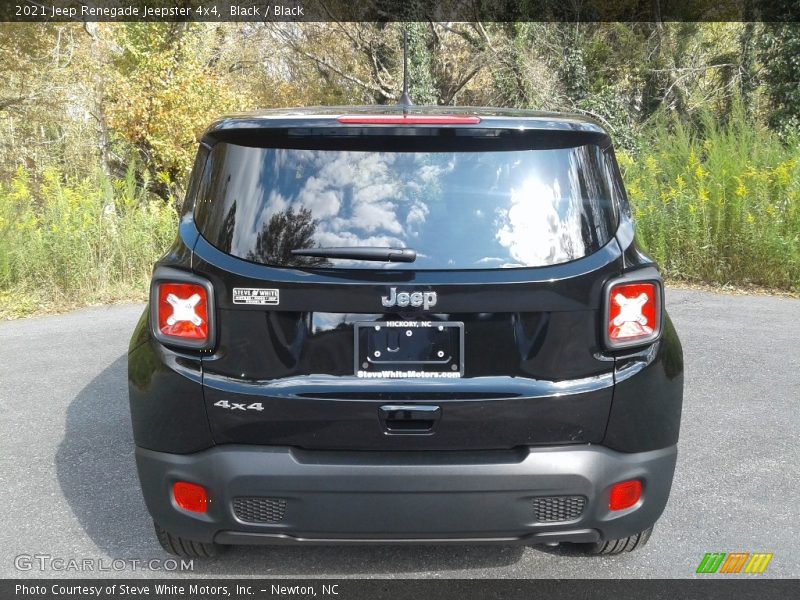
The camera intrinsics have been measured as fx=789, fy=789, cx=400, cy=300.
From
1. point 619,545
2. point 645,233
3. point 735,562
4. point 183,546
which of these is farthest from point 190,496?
point 645,233

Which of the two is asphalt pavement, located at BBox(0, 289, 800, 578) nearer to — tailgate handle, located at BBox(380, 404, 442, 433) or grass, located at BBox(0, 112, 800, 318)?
tailgate handle, located at BBox(380, 404, 442, 433)

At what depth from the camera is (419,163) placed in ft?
8.84

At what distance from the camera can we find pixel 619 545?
329 centimetres

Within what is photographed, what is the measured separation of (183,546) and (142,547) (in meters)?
0.38

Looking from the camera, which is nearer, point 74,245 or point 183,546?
point 183,546

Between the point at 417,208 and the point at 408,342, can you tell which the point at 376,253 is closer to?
the point at 417,208

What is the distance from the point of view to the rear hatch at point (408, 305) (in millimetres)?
2627

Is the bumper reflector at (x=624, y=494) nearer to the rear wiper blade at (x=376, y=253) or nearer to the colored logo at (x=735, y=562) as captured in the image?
the colored logo at (x=735, y=562)

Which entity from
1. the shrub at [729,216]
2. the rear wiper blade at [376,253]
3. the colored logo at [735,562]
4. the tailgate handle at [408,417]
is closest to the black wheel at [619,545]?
the colored logo at [735,562]

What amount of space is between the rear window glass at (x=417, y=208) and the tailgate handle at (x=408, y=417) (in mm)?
471

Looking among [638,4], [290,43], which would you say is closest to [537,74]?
[638,4]

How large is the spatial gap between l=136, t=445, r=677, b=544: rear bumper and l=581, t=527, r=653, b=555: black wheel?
0.60 metres

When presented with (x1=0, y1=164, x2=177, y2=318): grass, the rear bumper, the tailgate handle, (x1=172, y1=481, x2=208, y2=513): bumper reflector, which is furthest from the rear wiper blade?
(x1=0, y1=164, x2=177, y2=318): grass

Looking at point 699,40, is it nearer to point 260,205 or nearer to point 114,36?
point 114,36
